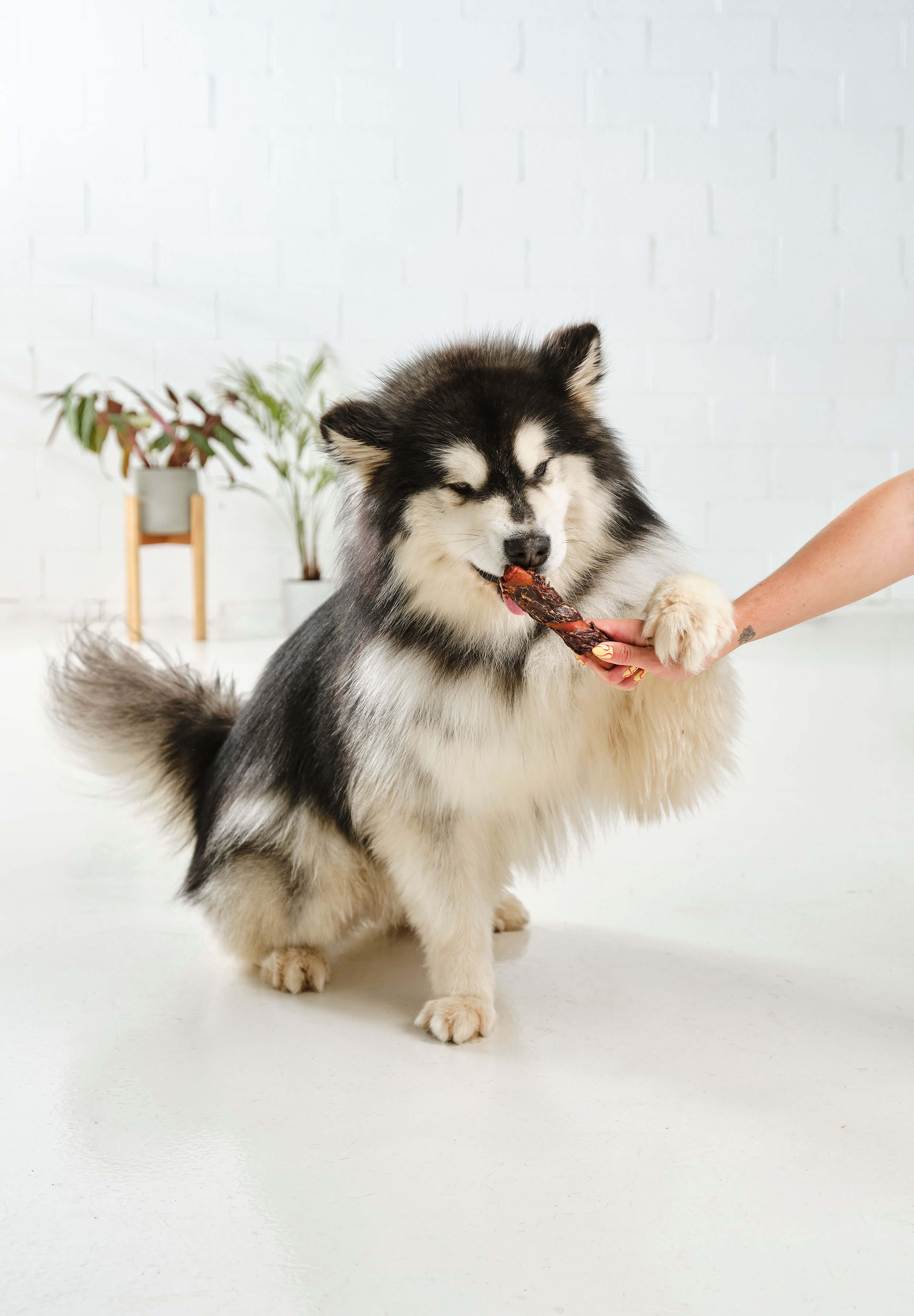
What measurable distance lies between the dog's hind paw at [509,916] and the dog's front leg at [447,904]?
1.04ft

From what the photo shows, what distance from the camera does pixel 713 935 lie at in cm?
196

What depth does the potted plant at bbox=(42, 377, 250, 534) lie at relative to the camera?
523 cm

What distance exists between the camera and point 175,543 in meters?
5.46

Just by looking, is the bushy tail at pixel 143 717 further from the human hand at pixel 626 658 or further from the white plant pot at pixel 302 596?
the white plant pot at pixel 302 596

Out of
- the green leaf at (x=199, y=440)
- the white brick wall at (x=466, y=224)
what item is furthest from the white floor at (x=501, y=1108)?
the white brick wall at (x=466, y=224)

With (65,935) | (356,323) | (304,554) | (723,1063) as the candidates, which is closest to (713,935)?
(723,1063)

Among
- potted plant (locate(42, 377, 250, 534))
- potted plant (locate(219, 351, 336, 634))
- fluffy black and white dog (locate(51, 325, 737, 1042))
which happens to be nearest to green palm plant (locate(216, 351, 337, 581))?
potted plant (locate(219, 351, 336, 634))

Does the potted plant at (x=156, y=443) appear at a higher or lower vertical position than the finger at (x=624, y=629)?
higher

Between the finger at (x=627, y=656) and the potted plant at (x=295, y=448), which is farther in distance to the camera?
the potted plant at (x=295, y=448)

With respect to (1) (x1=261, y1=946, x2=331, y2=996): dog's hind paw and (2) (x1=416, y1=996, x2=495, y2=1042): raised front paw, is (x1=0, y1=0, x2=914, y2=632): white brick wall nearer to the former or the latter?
(1) (x1=261, y1=946, x2=331, y2=996): dog's hind paw

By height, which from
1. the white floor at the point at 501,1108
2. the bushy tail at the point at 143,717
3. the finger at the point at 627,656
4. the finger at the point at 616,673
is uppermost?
the finger at the point at 627,656

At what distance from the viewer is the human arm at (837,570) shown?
150 cm

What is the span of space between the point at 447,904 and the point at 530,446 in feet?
2.25

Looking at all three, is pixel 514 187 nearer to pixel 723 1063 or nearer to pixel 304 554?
pixel 304 554
